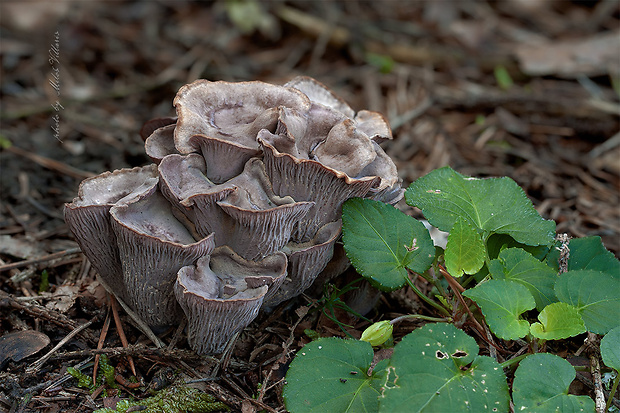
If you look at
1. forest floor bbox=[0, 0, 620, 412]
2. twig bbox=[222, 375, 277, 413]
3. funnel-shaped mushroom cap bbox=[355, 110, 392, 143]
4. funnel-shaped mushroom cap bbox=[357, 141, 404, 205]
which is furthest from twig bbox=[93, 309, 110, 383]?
funnel-shaped mushroom cap bbox=[355, 110, 392, 143]

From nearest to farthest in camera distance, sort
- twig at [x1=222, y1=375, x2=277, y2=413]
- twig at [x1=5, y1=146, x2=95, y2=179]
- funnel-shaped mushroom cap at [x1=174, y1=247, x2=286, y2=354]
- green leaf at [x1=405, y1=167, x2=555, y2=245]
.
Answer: funnel-shaped mushroom cap at [x1=174, y1=247, x2=286, y2=354] < twig at [x1=222, y1=375, x2=277, y2=413] < green leaf at [x1=405, y1=167, x2=555, y2=245] < twig at [x1=5, y1=146, x2=95, y2=179]

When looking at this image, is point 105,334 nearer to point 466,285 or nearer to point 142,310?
point 142,310

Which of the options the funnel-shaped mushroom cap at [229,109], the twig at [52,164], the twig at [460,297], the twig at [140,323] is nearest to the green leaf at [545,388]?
the twig at [460,297]

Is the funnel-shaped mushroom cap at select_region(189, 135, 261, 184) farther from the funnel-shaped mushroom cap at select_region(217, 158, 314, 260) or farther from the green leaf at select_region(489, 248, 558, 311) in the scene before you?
the green leaf at select_region(489, 248, 558, 311)

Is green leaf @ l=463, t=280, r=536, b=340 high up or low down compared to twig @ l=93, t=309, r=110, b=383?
up

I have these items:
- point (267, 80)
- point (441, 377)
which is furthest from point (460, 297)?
point (267, 80)

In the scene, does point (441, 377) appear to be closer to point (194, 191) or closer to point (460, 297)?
point (460, 297)
